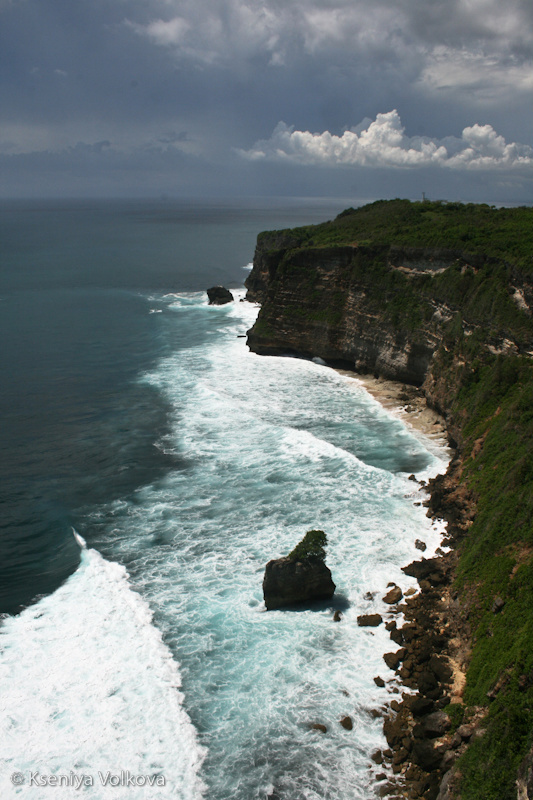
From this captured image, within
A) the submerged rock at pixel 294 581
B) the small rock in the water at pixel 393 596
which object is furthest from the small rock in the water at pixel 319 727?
the small rock in the water at pixel 393 596

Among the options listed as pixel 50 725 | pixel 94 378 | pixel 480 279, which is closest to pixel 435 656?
pixel 50 725

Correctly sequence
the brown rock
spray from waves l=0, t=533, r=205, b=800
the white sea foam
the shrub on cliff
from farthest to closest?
1. the shrub on cliff
2. the brown rock
3. the white sea foam
4. spray from waves l=0, t=533, r=205, b=800

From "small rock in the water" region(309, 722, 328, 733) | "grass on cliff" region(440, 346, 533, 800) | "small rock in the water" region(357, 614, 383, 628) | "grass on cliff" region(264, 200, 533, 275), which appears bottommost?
"small rock in the water" region(309, 722, 328, 733)

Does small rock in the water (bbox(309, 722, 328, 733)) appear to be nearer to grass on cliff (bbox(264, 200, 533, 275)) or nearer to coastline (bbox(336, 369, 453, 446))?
coastline (bbox(336, 369, 453, 446))

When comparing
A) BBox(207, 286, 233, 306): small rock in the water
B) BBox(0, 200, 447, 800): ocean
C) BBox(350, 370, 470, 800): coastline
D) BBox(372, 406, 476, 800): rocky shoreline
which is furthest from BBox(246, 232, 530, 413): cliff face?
BBox(207, 286, 233, 306): small rock in the water

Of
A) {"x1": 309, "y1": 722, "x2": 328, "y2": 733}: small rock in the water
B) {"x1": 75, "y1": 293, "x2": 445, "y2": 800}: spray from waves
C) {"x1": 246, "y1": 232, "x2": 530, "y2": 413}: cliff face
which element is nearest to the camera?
{"x1": 75, "y1": 293, "x2": 445, "y2": 800}: spray from waves

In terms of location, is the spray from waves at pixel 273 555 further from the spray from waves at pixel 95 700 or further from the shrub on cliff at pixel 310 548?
the shrub on cliff at pixel 310 548

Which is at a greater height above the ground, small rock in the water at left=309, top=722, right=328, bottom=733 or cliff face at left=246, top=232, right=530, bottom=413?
cliff face at left=246, top=232, right=530, bottom=413
